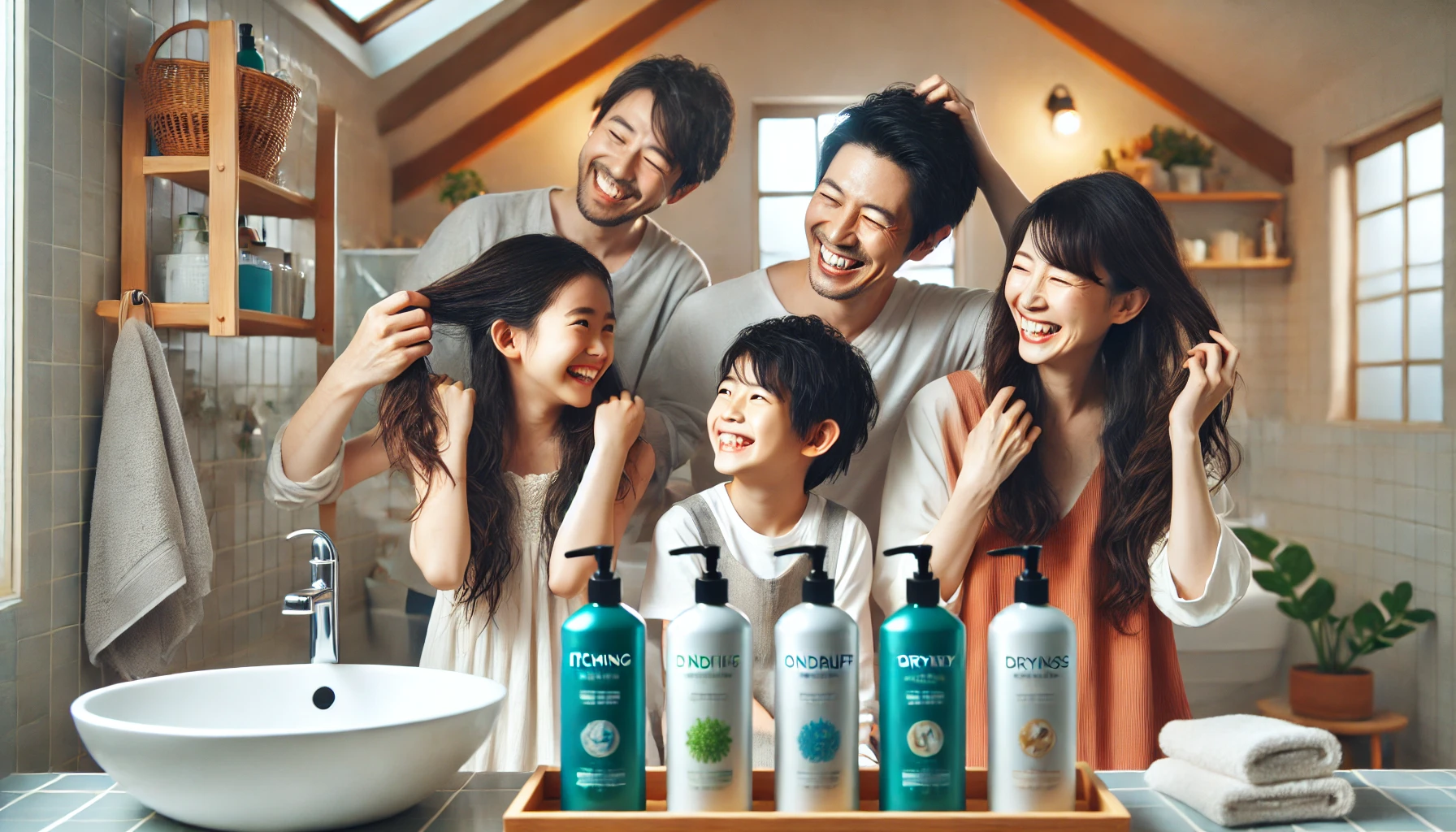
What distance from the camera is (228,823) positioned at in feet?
3.66

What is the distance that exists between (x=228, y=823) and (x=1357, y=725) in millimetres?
1769

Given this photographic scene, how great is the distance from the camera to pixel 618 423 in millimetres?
1668

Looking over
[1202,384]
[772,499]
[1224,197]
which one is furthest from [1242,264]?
[772,499]

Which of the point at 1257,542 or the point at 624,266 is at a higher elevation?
the point at 624,266

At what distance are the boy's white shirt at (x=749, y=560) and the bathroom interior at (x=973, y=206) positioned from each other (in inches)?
3.8

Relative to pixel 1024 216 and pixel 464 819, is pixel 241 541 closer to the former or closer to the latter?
pixel 464 819

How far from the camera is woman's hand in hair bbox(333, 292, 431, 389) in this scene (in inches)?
65.7

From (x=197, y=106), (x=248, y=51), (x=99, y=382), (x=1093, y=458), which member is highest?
(x=248, y=51)

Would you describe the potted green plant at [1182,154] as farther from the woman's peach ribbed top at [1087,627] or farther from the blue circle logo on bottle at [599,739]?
the blue circle logo on bottle at [599,739]

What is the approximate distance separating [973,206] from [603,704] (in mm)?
1056

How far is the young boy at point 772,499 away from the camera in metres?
1.57

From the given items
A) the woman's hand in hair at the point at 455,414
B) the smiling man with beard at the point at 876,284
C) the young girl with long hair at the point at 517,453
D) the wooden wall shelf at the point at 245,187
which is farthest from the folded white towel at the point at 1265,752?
the wooden wall shelf at the point at 245,187

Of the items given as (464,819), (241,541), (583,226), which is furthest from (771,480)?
(241,541)

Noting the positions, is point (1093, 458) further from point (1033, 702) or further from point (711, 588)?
point (711, 588)
